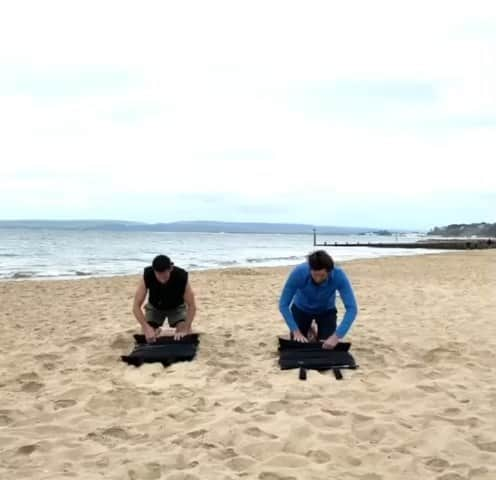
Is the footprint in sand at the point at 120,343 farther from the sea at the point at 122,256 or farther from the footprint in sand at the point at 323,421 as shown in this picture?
the sea at the point at 122,256

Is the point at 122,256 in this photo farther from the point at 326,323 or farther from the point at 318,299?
the point at 318,299

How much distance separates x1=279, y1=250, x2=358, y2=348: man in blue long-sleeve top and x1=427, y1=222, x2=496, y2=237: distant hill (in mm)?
133619

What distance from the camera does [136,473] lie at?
319 centimetres

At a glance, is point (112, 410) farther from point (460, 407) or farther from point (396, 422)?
point (460, 407)

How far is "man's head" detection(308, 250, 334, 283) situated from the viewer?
527cm

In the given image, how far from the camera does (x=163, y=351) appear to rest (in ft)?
18.3

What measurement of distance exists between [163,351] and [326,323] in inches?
68.5

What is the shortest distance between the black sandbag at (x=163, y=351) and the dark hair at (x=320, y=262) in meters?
1.53

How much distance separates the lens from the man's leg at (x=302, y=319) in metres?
5.92

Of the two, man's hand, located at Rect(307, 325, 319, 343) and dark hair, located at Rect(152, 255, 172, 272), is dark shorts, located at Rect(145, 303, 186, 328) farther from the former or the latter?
man's hand, located at Rect(307, 325, 319, 343)

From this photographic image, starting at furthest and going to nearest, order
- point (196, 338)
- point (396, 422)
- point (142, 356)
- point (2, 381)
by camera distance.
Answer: point (196, 338)
point (142, 356)
point (2, 381)
point (396, 422)

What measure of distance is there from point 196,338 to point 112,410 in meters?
1.76

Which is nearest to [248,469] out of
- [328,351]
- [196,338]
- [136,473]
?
[136,473]

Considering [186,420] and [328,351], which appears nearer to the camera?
[186,420]
